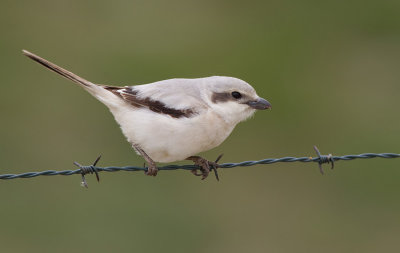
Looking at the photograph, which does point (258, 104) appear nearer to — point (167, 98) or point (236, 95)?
point (236, 95)

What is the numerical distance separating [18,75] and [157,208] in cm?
498

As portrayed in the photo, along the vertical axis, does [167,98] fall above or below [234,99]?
below

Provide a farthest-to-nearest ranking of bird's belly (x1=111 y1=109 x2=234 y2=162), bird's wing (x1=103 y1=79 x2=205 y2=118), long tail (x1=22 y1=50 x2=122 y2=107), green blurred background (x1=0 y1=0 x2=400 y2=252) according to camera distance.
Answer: green blurred background (x1=0 y1=0 x2=400 y2=252)
long tail (x1=22 y1=50 x2=122 y2=107)
bird's wing (x1=103 y1=79 x2=205 y2=118)
bird's belly (x1=111 y1=109 x2=234 y2=162)

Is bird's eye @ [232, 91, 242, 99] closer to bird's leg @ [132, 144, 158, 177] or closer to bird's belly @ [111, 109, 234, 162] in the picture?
bird's belly @ [111, 109, 234, 162]

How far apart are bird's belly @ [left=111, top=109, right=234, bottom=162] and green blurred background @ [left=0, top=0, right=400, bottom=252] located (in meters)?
3.16

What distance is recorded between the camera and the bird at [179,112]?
22.6 feet

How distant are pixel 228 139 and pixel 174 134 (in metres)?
5.94

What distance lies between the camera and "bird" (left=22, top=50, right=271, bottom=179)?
6875 mm

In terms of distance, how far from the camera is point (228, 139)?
12727 mm

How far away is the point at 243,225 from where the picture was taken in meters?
10.7

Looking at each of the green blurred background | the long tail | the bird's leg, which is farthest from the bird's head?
the green blurred background

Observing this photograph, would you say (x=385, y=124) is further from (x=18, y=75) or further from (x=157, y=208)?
(x=18, y=75)

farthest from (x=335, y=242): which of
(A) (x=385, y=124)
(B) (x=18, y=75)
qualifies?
(B) (x=18, y=75)

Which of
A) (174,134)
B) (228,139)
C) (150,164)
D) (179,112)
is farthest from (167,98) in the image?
(228,139)
